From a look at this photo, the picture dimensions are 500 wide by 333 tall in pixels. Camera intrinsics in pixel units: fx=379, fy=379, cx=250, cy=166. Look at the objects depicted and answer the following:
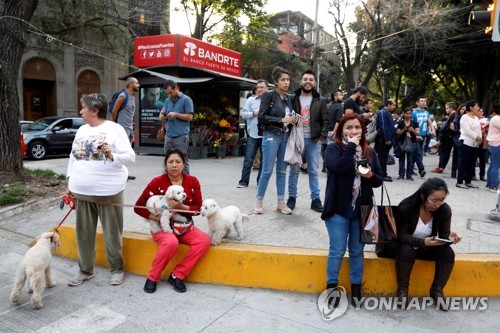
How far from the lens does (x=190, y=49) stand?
11.4m

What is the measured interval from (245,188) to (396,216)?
3.70m

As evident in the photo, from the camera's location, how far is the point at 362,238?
10.5ft

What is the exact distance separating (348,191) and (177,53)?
9025 mm

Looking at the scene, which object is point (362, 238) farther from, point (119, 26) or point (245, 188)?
point (119, 26)

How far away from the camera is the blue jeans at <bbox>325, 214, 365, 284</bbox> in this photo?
331cm

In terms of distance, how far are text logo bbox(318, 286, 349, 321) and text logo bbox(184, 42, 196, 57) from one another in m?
9.31

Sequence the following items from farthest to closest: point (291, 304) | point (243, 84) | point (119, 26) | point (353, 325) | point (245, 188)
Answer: point (119, 26), point (243, 84), point (245, 188), point (291, 304), point (353, 325)

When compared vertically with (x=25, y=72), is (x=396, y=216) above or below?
below

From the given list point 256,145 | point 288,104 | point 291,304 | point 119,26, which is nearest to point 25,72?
point 119,26

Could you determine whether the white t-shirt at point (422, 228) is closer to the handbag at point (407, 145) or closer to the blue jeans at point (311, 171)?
the blue jeans at point (311, 171)

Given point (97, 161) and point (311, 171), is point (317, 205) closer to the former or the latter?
point (311, 171)

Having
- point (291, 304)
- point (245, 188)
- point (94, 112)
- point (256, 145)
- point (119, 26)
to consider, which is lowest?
point (291, 304)

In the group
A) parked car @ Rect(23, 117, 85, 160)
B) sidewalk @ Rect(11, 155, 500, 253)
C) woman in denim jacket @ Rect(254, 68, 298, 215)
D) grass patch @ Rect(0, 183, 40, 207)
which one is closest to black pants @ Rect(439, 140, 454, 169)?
sidewalk @ Rect(11, 155, 500, 253)

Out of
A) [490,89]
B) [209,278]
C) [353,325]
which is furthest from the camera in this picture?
[490,89]
